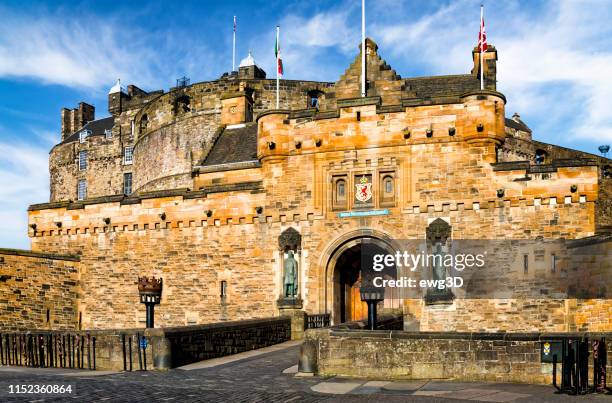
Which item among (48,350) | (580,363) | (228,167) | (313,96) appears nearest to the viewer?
(580,363)

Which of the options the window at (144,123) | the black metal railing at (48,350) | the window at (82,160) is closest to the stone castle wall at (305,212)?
the black metal railing at (48,350)

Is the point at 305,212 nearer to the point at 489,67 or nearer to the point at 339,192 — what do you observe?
the point at 339,192

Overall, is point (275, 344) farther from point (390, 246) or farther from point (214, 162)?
point (214, 162)

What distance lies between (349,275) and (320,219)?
2858 millimetres

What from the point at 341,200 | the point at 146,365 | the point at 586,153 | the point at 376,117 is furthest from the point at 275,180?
the point at 586,153

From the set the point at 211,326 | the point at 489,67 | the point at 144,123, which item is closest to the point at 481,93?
the point at 211,326

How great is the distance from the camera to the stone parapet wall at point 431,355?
43.6ft

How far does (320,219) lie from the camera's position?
27.2 m

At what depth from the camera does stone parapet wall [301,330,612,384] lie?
13.3 metres

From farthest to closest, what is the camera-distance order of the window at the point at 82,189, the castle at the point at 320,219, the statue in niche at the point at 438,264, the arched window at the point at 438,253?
the window at the point at 82,189 < the statue in niche at the point at 438,264 < the arched window at the point at 438,253 < the castle at the point at 320,219

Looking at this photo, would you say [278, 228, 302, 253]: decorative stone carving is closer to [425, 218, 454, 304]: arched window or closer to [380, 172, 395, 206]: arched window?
[380, 172, 395, 206]: arched window

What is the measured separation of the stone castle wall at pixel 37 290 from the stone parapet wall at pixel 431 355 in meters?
18.2

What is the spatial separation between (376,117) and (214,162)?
363 inches

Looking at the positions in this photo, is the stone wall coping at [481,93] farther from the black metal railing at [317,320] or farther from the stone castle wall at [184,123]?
the stone castle wall at [184,123]
